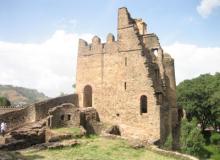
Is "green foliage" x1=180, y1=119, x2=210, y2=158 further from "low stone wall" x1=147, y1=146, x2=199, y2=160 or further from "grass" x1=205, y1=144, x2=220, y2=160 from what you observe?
"low stone wall" x1=147, y1=146, x2=199, y2=160

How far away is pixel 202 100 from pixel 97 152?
28.0 meters

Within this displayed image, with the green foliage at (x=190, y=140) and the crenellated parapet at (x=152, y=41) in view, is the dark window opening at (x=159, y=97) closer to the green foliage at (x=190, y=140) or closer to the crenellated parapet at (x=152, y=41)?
the green foliage at (x=190, y=140)

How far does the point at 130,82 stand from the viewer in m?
23.9

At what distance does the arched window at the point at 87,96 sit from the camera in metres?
26.9

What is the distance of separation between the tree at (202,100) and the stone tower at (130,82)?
13896 millimetres

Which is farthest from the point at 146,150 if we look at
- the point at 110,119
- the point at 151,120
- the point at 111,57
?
the point at 111,57

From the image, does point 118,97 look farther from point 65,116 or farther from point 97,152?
point 97,152

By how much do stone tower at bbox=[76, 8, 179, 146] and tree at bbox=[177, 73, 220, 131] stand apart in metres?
13.9

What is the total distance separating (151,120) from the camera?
22641mm

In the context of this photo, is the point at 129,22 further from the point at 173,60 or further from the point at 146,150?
the point at 146,150

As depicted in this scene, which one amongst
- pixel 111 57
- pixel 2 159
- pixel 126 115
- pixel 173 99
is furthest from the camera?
pixel 173 99

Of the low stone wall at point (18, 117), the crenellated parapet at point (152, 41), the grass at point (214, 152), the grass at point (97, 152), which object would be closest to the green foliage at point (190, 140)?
the grass at point (214, 152)

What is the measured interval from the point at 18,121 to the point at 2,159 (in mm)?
9971

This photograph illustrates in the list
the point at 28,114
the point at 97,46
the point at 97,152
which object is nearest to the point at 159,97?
the point at 97,46
